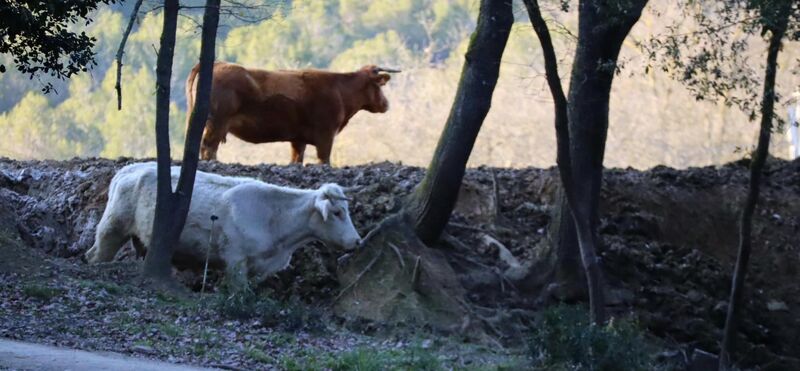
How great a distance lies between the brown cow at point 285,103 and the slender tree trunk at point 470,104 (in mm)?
6198

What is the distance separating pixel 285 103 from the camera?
2338 cm

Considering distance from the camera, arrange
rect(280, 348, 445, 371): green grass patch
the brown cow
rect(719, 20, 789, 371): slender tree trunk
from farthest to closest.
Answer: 1. the brown cow
2. rect(719, 20, 789, 371): slender tree trunk
3. rect(280, 348, 445, 371): green grass patch

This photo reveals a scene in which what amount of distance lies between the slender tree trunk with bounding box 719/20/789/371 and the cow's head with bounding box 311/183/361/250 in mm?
4909

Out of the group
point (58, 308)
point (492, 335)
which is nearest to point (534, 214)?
point (492, 335)

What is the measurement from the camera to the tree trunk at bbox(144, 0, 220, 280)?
1527cm

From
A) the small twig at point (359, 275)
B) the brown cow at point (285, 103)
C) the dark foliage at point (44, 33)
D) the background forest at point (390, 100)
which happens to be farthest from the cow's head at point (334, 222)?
the background forest at point (390, 100)

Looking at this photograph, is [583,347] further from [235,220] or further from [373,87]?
[373,87]

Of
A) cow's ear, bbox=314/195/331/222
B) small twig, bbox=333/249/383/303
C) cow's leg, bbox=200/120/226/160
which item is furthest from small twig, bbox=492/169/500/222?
cow's leg, bbox=200/120/226/160

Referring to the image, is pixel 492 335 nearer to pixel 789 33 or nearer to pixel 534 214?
pixel 534 214

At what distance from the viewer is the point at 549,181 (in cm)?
2009

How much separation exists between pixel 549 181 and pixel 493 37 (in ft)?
13.1

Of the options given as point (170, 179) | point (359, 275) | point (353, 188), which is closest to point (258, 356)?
point (170, 179)

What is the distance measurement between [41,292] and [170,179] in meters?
2.30

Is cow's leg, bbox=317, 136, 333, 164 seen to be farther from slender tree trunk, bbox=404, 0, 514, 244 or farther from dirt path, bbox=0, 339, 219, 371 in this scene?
dirt path, bbox=0, 339, 219, 371
